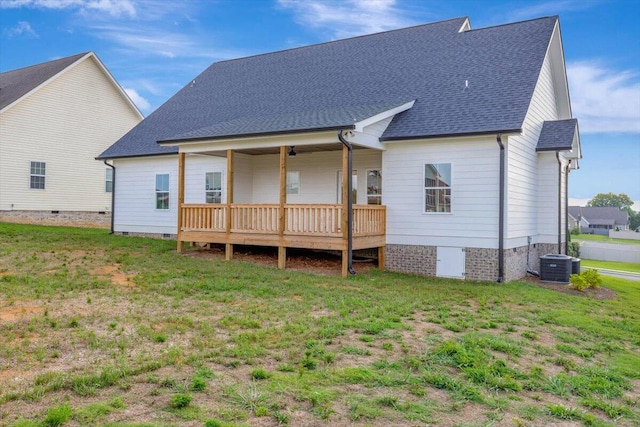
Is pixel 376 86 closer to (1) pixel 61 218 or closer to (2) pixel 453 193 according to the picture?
(2) pixel 453 193

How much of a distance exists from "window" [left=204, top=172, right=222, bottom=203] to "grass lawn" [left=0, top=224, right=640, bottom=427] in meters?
6.62

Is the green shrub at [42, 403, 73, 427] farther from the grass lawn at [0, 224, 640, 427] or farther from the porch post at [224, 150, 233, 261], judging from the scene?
the porch post at [224, 150, 233, 261]

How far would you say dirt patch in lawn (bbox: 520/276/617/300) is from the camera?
11.9m

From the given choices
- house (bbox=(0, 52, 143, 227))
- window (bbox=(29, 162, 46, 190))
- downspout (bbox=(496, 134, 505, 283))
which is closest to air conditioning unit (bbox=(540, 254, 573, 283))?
downspout (bbox=(496, 134, 505, 283))

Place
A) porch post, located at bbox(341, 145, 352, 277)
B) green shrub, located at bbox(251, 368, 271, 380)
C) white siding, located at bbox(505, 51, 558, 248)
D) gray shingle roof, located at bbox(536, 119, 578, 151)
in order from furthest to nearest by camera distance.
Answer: gray shingle roof, located at bbox(536, 119, 578, 151) < white siding, located at bbox(505, 51, 558, 248) < porch post, located at bbox(341, 145, 352, 277) < green shrub, located at bbox(251, 368, 271, 380)

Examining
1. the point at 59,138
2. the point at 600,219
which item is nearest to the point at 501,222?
the point at 59,138

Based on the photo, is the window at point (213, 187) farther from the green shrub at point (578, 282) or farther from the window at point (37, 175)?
the green shrub at point (578, 282)

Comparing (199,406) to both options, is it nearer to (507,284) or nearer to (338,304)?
(338,304)

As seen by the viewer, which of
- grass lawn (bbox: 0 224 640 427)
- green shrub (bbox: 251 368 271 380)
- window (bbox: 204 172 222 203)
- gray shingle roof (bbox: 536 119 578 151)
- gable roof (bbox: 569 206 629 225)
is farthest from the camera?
gable roof (bbox: 569 206 629 225)

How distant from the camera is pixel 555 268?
13.5 m

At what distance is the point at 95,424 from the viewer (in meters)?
3.74

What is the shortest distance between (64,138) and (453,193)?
1957 centimetres

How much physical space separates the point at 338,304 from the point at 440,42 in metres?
12.2

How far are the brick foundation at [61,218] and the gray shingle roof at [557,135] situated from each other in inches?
817
